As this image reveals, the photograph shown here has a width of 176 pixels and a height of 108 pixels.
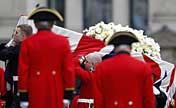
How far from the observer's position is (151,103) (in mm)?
8875

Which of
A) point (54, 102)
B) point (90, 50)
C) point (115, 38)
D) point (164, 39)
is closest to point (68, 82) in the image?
point (54, 102)

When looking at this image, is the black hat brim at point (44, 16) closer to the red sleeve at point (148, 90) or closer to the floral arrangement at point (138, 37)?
the red sleeve at point (148, 90)

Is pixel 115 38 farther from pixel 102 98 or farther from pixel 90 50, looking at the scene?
pixel 90 50

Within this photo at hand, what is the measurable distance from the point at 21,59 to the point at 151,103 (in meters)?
1.51

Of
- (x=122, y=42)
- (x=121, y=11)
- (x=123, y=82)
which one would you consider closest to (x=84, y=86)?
(x=123, y=82)

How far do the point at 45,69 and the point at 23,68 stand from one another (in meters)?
0.28

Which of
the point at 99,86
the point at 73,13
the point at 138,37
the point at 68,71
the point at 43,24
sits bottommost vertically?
the point at 99,86

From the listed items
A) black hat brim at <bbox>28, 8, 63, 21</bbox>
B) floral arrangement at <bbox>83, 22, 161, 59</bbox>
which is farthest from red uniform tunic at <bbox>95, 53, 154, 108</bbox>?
floral arrangement at <bbox>83, 22, 161, 59</bbox>

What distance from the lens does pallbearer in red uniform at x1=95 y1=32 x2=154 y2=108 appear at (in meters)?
8.76

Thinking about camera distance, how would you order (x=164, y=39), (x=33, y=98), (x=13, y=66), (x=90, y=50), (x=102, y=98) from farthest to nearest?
(x=164, y=39) < (x=90, y=50) < (x=13, y=66) < (x=33, y=98) < (x=102, y=98)

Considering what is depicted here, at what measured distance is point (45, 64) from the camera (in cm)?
941

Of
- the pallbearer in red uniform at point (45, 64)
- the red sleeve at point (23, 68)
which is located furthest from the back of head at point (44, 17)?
the red sleeve at point (23, 68)

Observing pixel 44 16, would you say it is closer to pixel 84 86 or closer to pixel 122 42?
pixel 122 42

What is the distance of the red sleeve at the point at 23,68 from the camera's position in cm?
927
